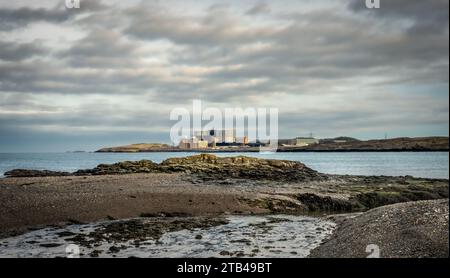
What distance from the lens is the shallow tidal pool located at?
13641 mm

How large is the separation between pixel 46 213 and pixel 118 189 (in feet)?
28.0

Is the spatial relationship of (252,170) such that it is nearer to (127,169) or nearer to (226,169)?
(226,169)

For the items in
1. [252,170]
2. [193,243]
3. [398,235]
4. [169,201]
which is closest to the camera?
[398,235]

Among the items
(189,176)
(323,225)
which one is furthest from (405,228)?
(189,176)

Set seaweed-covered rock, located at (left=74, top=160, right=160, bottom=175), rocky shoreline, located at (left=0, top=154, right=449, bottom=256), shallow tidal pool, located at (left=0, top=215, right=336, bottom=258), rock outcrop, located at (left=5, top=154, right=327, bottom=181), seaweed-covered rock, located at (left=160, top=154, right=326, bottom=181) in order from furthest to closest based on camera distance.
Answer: seaweed-covered rock, located at (left=74, top=160, right=160, bottom=175)
rock outcrop, located at (left=5, top=154, right=327, bottom=181)
seaweed-covered rock, located at (left=160, top=154, right=326, bottom=181)
rocky shoreline, located at (left=0, top=154, right=449, bottom=256)
shallow tidal pool, located at (left=0, top=215, right=336, bottom=258)

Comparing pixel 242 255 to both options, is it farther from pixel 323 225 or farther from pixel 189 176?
pixel 189 176

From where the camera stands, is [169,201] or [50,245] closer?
[50,245]

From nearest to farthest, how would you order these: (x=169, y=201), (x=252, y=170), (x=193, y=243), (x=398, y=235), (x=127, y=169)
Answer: (x=398, y=235) → (x=193, y=243) → (x=169, y=201) → (x=252, y=170) → (x=127, y=169)

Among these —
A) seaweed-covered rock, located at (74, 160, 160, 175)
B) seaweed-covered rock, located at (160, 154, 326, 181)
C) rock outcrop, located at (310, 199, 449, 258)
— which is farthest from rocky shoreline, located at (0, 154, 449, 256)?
seaweed-covered rock, located at (74, 160, 160, 175)

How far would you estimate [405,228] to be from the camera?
13.1 metres

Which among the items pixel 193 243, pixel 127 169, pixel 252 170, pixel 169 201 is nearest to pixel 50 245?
pixel 193 243

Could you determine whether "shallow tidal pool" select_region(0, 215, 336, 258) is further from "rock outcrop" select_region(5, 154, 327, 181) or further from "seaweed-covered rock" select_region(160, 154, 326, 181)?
"seaweed-covered rock" select_region(160, 154, 326, 181)

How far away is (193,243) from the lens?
50.6 feet

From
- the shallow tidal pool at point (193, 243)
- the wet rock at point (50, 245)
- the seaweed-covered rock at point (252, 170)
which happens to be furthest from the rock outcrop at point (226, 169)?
the wet rock at point (50, 245)
